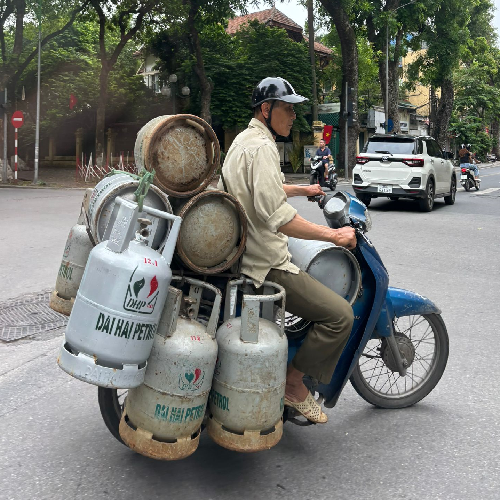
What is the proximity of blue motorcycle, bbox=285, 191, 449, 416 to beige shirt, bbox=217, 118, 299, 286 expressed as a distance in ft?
1.18

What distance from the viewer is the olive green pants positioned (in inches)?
117

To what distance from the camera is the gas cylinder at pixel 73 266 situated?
3.08m

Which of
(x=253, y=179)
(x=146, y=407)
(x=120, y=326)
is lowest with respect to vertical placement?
(x=146, y=407)

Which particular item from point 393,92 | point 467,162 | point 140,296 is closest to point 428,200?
point 467,162

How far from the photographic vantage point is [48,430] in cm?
343

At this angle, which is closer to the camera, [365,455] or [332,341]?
[332,341]

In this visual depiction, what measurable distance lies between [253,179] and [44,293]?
4.09 m

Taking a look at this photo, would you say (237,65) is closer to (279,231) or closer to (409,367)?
(409,367)

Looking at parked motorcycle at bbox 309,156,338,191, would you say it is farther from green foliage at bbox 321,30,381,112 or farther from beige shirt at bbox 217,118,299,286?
beige shirt at bbox 217,118,299,286

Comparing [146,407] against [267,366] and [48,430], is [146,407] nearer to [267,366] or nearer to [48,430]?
[267,366]

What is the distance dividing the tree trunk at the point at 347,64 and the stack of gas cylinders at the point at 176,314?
24.6 meters

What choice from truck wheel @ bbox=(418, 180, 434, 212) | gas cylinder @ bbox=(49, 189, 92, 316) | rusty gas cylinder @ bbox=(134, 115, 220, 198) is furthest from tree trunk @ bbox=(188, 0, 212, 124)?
rusty gas cylinder @ bbox=(134, 115, 220, 198)

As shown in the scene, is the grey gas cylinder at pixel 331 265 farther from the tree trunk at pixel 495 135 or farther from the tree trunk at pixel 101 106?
the tree trunk at pixel 495 135

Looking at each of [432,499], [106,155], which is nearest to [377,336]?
[432,499]
